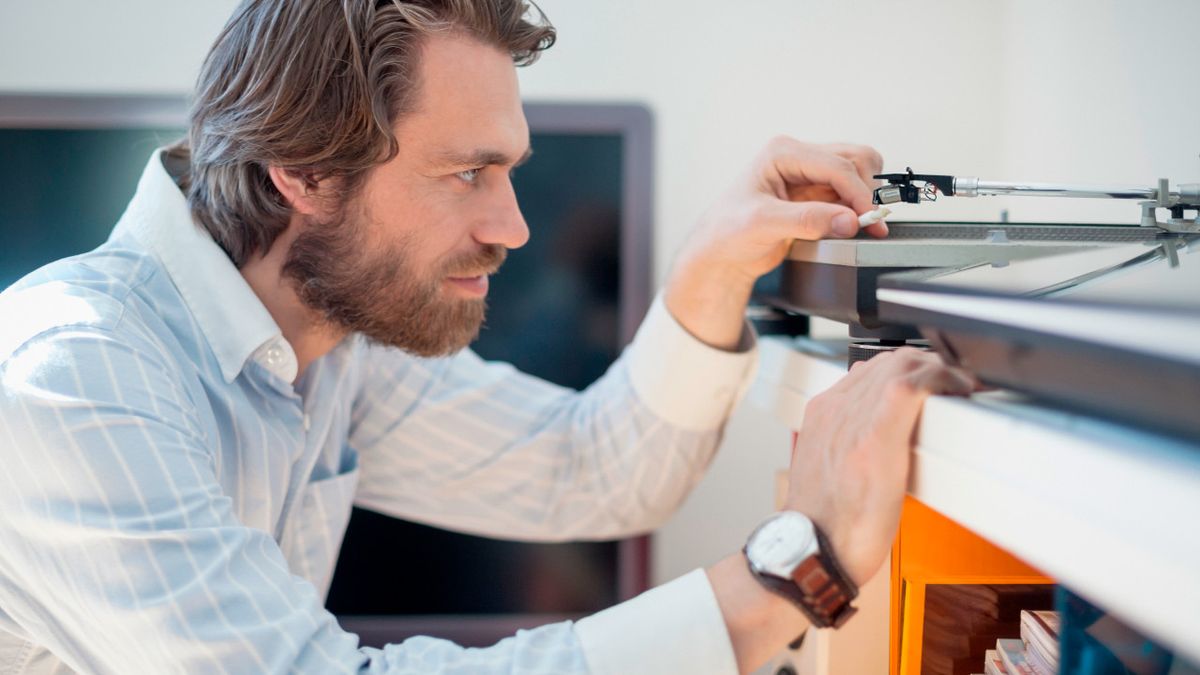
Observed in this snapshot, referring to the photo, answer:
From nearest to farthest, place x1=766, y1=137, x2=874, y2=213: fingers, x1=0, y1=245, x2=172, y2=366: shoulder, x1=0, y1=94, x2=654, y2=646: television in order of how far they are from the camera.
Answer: x1=0, y1=245, x2=172, y2=366: shoulder → x1=766, y1=137, x2=874, y2=213: fingers → x1=0, y1=94, x2=654, y2=646: television

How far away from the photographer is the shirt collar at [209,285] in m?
0.88

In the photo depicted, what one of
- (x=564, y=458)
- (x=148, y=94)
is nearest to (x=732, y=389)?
(x=564, y=458)

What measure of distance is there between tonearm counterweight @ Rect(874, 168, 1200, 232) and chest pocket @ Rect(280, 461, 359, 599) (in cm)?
63

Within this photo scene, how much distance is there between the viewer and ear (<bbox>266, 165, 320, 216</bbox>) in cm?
99

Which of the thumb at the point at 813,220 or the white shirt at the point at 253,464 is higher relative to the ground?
the thumb at the point at 813,220

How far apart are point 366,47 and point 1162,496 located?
0.79m

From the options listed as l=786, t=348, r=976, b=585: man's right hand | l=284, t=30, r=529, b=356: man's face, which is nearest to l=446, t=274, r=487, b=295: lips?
l=284, t=30, r=529, b=356: man's face

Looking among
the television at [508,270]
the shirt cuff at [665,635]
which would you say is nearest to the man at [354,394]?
the shirt cuff at [665,635]

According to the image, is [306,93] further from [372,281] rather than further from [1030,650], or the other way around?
[1030,650]

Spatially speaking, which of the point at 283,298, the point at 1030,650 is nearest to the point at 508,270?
the point at 283,298

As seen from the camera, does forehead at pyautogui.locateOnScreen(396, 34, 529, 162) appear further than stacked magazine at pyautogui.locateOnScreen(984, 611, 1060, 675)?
Yes

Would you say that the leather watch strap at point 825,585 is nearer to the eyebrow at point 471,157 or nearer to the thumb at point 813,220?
the thumb at point 813,220

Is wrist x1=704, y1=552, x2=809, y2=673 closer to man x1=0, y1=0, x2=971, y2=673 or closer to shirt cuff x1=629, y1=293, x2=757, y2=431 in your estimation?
man x1=0, y1=0, x2=971, y2=673

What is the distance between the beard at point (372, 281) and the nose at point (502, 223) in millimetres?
21
